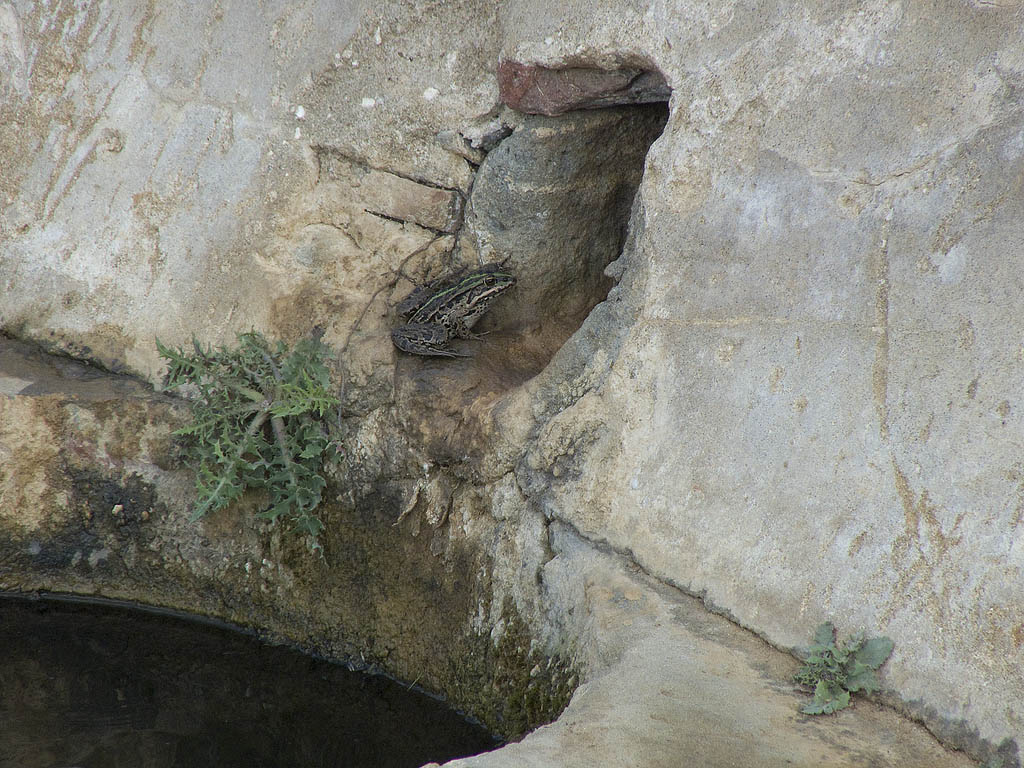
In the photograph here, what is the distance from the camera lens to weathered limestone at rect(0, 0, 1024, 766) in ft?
9.33

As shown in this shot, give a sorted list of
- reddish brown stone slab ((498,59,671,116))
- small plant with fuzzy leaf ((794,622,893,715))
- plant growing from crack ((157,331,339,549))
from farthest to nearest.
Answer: plant growing from crack ((157,331,339,549)) < reddish brown stone slab ((498,59,671,116)) < small plant with fuzzy leaf ((794,622,893,715))

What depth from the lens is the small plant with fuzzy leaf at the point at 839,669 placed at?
283cm

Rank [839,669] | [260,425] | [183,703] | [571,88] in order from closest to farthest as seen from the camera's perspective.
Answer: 1. [839,669]
2. [571,88]
3. [183,703]
4. [260,425]

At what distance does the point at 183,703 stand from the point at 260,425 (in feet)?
4.50

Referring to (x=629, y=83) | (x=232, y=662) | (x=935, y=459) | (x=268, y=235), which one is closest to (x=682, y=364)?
(x=935, y=459)

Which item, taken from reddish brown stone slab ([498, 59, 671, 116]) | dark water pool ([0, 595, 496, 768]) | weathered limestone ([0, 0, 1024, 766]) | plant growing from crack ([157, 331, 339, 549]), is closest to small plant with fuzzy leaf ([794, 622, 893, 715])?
weathered limestone ([0, 0, 1024, 766])

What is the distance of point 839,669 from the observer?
2.93m

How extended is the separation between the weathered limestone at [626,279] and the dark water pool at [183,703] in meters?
0.25

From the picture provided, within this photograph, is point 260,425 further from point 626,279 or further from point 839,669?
point 839,669

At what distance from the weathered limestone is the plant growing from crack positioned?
19cm

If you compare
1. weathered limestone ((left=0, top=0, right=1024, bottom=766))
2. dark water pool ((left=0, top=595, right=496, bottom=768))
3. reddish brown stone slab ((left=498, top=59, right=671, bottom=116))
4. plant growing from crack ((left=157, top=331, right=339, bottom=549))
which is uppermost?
reddish brown stone slab ((left=498, top=59, right=671, bottom=116))

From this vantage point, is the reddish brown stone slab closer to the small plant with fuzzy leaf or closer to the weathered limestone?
the weathered limestone

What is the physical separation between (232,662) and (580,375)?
2399 mm

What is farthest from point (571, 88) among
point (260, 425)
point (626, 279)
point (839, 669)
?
point (839, 669)
